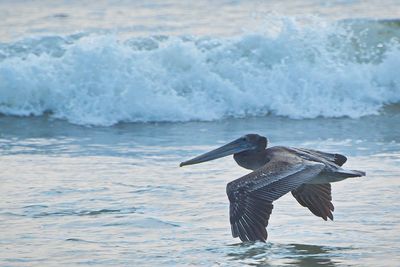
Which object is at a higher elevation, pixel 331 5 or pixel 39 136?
pixel 331 5

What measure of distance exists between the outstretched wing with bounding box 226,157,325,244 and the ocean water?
0.89 feet

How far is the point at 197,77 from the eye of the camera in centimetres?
1464

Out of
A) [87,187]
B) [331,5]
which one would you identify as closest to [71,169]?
[87,187]

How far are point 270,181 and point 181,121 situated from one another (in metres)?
6.11

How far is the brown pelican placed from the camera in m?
7.02

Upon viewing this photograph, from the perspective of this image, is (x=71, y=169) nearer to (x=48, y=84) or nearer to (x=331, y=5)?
(x=48, y=84)

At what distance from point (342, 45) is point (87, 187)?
7.36 metres

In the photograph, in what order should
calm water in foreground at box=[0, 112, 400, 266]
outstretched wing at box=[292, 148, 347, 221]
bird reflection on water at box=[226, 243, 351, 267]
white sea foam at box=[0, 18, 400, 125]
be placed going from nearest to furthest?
bird reflection on water at box=[226, 243, 351, 267] < calm water in foreground at box=[0, 112, 400, 266] < outstretched wing at box=[292, 148, 347, 221] < white sea foam at box=[0, 18, 400, 125]

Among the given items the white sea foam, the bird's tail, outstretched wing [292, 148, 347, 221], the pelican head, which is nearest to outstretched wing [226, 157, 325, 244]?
the bird's tail

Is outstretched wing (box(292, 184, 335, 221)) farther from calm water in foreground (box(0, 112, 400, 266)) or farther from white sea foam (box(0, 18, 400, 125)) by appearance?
white sea foam (box(0, 18, 400, 125))

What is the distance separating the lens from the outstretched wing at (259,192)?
22.8ft

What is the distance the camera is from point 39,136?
12484 mm

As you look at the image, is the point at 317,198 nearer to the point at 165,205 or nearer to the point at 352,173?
the point at 352,173

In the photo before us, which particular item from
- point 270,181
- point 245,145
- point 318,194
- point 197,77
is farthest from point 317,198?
point 197,77
